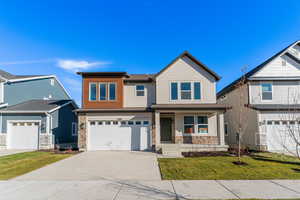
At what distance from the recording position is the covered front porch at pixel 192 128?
12.2 metres

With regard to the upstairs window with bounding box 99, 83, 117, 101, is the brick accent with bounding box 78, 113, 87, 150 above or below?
below

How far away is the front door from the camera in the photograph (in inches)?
557

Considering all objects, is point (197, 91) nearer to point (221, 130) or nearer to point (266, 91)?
point (221, 130)

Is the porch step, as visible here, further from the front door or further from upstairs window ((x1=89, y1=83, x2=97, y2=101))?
upstairs window ((x1=89, y1=83, x2=97, y2=101))

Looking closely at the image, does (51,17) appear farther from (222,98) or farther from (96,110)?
(222,98)

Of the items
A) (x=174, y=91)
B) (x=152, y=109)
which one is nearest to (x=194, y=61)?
(x=174, y=91)

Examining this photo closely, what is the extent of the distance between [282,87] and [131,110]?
13.0 meters

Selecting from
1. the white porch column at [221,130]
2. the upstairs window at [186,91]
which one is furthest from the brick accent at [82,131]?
the white porch column at [221,130]

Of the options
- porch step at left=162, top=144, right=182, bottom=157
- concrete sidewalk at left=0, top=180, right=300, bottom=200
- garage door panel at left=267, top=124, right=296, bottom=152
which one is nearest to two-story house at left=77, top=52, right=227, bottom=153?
porch step at left=162, top=144, right=182, bottom=157

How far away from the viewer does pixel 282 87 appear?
1397 cm

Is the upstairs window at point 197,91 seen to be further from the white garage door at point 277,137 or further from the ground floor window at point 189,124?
the white garage door at point 277,137

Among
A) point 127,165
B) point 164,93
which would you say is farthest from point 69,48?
point 127,165

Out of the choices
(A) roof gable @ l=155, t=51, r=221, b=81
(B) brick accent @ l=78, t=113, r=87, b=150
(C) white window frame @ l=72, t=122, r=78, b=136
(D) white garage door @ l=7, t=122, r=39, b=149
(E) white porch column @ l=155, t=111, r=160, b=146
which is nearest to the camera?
(E) white porch column @ l=155, t=111, r=160, b=146

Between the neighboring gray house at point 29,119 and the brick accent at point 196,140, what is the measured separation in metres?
10.8
